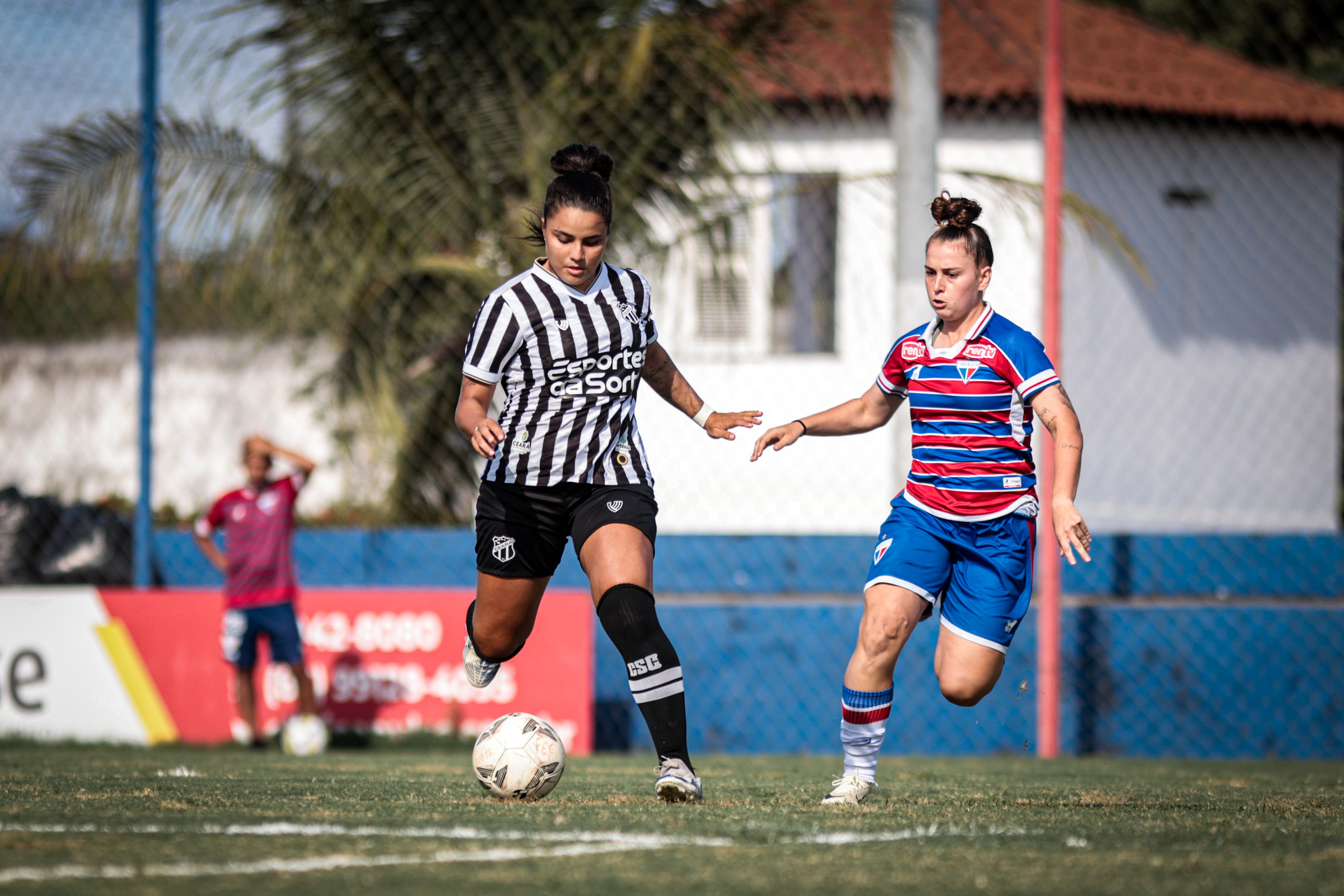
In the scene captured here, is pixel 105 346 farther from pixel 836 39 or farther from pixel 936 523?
pixel 936 523

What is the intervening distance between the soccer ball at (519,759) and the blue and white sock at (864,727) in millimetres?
897

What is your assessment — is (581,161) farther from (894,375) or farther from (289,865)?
(289,865)

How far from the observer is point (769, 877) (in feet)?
9.64

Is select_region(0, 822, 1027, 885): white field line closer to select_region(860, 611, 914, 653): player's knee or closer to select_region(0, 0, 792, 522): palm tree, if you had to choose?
select_region(860, 611, 914, 653): player's knee

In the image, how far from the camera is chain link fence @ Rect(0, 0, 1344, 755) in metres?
8.92

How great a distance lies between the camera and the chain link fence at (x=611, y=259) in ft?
29.3

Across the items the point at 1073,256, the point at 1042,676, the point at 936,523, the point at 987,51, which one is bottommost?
the point at 1042,676

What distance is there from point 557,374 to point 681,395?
22.1 inches

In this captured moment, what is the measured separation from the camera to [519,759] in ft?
14.6

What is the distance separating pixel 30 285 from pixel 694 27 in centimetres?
493

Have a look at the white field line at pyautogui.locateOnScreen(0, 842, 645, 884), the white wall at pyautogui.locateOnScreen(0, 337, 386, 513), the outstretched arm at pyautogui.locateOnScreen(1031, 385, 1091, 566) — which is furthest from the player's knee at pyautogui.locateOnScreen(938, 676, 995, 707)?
the white wall at pyautogui.locateOnScreen(0, 337, 386, 513)

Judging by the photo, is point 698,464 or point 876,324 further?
point 698,464

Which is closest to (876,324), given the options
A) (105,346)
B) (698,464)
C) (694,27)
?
(698,464)

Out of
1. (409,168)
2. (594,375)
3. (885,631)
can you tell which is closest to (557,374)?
(594,375)
